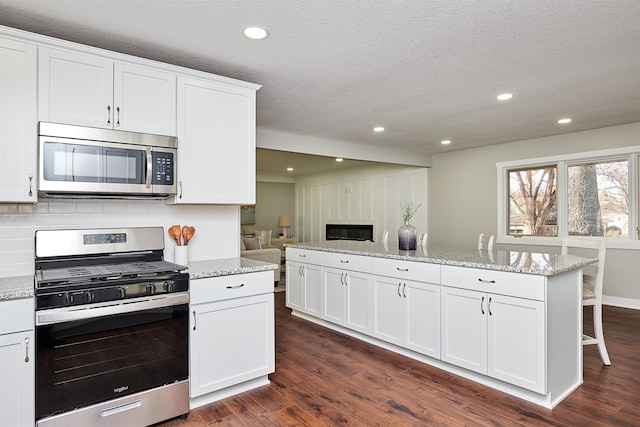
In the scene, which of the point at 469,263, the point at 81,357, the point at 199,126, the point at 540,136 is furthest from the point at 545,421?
the point at 540,136

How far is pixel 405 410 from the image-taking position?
7.79 feet

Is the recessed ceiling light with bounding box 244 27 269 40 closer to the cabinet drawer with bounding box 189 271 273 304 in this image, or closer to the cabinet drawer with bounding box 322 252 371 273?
the cabinet drawer with bounding box 189 271 273 304

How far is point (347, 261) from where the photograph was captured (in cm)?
376

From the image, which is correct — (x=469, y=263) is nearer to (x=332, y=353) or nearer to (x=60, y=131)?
(x=332, y=353)

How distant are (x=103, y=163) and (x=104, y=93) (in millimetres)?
431

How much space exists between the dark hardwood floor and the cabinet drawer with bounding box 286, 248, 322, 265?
Answer: 3.51 ft

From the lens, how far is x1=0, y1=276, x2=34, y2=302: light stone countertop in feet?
5.92

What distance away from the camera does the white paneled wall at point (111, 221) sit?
230 cm

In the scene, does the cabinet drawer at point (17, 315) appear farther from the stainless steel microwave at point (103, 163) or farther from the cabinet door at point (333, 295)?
the cabinet door at point (333, 295)

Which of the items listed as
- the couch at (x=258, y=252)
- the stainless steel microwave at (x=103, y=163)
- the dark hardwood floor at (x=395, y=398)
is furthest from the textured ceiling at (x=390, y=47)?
the couch at (x=258, y=252)

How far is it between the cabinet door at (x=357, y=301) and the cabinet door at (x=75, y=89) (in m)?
2.43

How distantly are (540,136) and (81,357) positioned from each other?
5.86 meters

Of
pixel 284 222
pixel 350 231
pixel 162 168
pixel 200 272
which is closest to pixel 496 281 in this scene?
pixel 200 272

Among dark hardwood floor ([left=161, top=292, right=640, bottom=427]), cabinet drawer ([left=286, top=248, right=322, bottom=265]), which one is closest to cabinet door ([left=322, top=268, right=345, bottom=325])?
cabinet drawer ([left=286, top=248, right=322, bottom=265])
